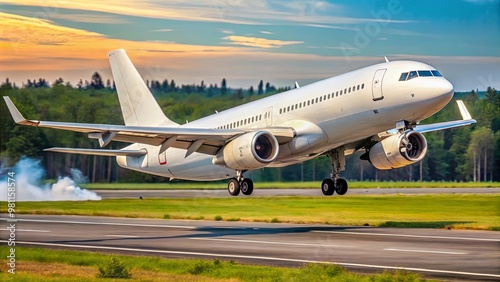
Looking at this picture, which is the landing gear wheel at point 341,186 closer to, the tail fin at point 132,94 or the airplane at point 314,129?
the airplane at point 314,129

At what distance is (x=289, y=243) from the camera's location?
3616 cm

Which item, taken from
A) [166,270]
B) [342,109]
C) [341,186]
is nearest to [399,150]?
[342,109]

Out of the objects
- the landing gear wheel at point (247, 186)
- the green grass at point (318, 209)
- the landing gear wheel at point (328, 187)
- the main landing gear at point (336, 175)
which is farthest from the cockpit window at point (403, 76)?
the landing gear wheel at point (247, 186)

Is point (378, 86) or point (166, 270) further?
point (378, 86)

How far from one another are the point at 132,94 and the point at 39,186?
8928mm

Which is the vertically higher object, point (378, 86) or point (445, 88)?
point (378, 86)

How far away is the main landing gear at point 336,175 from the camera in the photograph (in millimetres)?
45531

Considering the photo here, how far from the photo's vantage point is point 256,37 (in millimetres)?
60562

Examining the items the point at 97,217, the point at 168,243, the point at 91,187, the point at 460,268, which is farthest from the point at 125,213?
the point at 460,268

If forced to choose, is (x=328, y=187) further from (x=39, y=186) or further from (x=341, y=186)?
(x=39, y=186)

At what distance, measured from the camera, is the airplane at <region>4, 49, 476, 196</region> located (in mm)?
39438

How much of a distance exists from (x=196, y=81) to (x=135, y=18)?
6.44 metres

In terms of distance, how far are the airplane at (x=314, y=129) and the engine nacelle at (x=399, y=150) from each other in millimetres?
42

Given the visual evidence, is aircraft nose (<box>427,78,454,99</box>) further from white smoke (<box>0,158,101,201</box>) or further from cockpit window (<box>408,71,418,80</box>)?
white smoke (<box>0,158,101,201</box>)
